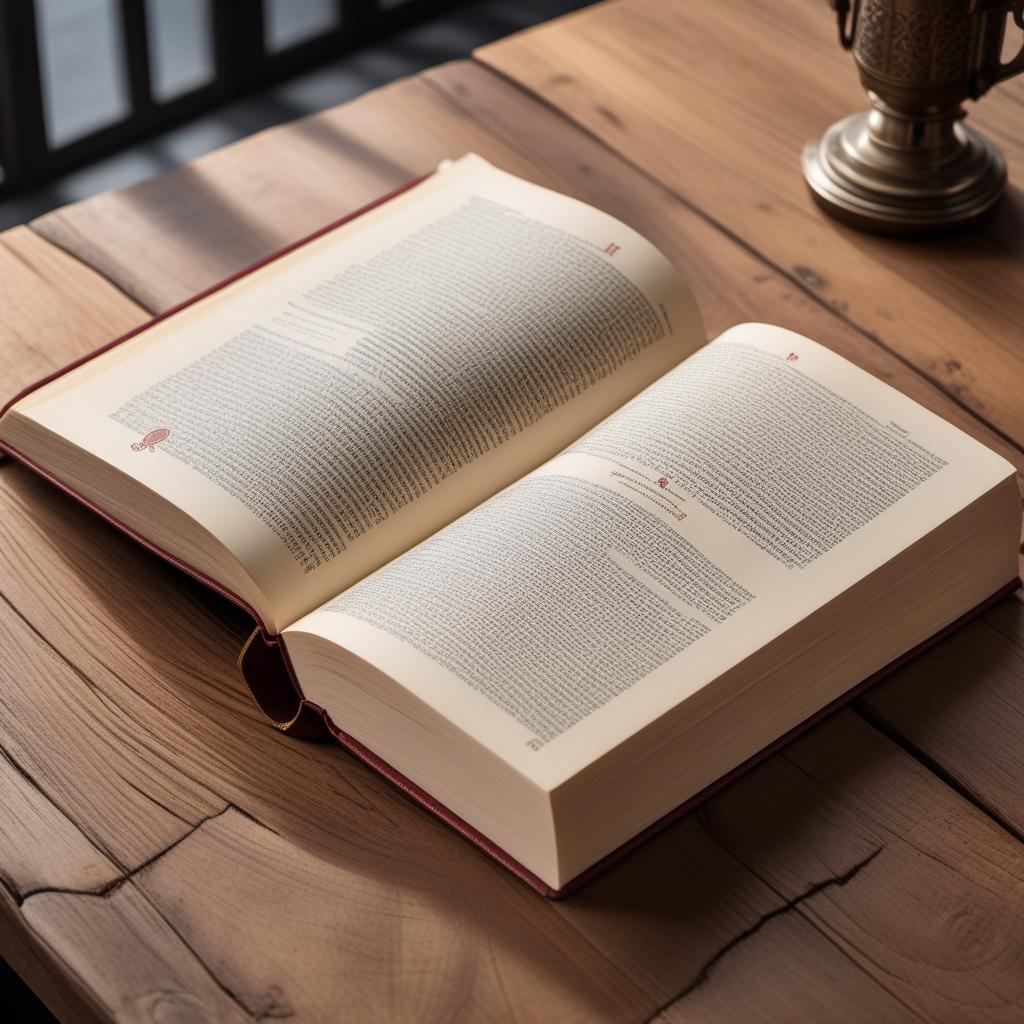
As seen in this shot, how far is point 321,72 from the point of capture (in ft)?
9.36

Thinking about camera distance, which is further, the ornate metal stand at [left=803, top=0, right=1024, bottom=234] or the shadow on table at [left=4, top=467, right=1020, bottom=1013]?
the ornate metal stand at [left=803, top=0, right=1024, bottom=234]

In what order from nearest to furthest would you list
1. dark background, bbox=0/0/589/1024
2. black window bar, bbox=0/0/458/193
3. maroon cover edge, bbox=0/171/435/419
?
maroon cover edge, bbox=0/171/435/419, black window bar, bbox=0/0/458/193, dark background, bbox=0/0/589/1024

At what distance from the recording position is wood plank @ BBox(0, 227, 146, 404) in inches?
42.0

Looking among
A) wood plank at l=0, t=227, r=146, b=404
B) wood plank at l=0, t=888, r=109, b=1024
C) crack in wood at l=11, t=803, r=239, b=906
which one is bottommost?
wood plank at l=0, t=888, r=109, b=1024

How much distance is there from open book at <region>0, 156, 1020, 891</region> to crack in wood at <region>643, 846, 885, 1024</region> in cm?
7

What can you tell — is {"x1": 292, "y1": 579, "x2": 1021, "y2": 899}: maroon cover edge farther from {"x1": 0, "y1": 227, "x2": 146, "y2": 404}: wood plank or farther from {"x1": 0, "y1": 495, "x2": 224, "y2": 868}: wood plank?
{"x1": 0, "y1": 227, "x2": 146, "y2": 404}: wood plank

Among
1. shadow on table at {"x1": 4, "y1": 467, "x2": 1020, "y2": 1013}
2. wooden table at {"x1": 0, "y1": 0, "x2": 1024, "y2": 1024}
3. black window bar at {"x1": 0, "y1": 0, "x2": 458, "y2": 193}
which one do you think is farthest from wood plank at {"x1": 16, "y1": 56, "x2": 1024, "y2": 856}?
black window bar at {"x1": 0, "y1": 0, "x2": 458, "y2": 193}

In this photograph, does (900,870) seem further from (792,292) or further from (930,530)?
(792,292)

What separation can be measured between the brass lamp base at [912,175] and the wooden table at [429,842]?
→ 8 centimetres

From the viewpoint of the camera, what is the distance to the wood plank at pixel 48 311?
1.07 meters

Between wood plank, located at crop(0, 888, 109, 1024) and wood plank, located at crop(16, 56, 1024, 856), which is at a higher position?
wood plank, located at crop(16, 56, 1024, 856)

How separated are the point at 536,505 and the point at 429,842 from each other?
19cm

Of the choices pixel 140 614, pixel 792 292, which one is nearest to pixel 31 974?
pixel 140 614

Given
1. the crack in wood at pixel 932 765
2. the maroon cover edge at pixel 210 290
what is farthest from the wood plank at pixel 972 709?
the maroon cover edge at pixel 210 290
